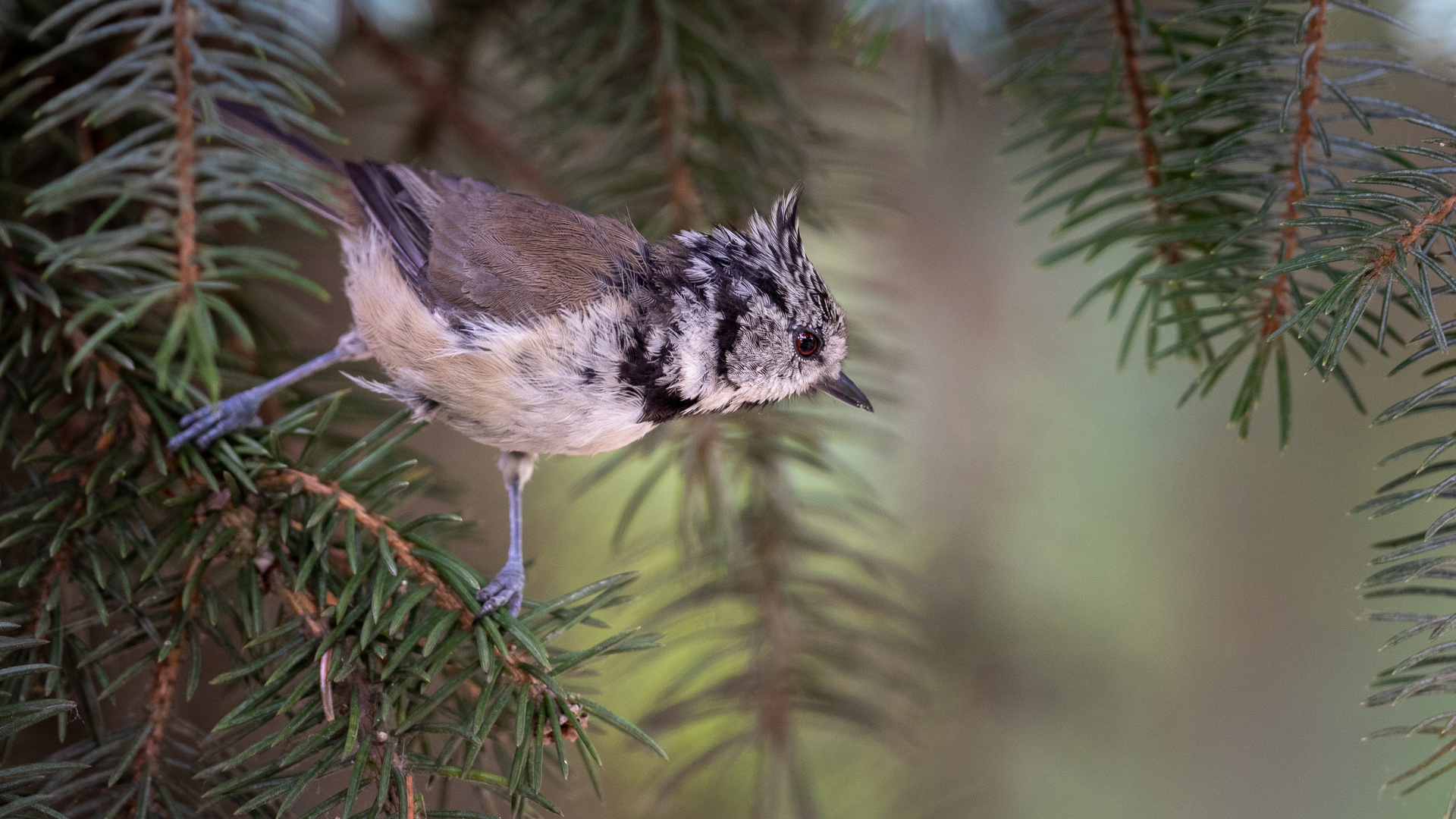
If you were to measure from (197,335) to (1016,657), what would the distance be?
4.29 feet

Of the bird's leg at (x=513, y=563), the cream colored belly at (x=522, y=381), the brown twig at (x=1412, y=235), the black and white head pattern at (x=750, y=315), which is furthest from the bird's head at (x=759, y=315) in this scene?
the brown twig at (x=1412, y=235)

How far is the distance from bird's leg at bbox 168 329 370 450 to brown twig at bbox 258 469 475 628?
0.25ft

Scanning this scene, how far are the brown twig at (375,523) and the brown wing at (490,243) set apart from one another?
0.30 m

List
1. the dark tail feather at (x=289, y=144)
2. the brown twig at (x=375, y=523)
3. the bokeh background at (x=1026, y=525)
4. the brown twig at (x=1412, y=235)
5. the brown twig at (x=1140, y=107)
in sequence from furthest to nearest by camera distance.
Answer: the bokeh background at (x=1026, y=525), the dark tail feather at (x=289, y=144), the brown twig at (x=1140, y=107), the brown twig at (x=375, y=523), the brown twig at (x=1412, y=235)

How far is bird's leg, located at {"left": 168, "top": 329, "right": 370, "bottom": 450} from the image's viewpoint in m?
0.84

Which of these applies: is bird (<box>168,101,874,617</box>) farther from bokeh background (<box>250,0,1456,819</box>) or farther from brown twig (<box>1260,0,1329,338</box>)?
brown twig (<box>1260,0,1329,338</box>)

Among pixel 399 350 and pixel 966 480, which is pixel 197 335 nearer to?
pixel 399 350

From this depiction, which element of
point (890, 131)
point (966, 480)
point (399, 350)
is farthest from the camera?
point (890, 131)

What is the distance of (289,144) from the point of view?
1151mm

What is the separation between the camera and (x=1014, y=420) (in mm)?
1672

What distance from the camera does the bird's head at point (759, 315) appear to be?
107 cm

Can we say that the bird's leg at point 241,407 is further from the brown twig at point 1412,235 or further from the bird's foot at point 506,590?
the brown twig at point 1412,235

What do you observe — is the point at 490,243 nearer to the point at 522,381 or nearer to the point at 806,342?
the point at 522,381

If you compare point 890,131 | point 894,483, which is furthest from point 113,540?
point 890,131
